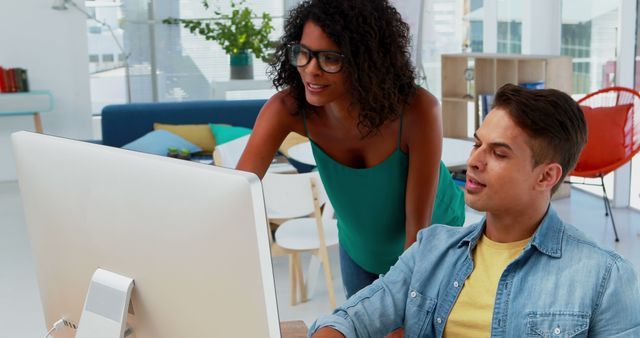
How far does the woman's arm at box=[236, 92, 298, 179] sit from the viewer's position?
2.02 metres

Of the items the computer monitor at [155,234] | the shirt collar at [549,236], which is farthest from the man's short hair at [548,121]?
the computer monitor at [155,234]

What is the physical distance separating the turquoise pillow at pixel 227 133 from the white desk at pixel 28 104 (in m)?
2.37

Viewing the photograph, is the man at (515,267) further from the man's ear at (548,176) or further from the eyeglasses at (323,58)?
the eyeglasses at (323,58)

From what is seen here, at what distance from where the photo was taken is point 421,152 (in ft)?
6.53

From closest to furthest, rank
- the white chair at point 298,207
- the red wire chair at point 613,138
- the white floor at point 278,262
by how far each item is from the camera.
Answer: the white chair at point 298,207 → the white floor at point 278,262 → the red wire chair at point 613,138

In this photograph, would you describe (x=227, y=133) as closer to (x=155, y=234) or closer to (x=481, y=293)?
(x=481, y=293)

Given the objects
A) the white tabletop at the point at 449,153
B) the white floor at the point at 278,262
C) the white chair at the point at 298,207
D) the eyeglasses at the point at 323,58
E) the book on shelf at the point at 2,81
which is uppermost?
the eyeglasses at the point at 323,58

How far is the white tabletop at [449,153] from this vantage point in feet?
14.3

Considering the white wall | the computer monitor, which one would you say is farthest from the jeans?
the white wall

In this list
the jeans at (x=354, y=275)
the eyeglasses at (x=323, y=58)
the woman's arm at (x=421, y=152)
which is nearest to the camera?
the eyeglasses at (x=323, y=58)

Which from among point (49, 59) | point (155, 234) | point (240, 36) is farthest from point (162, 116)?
point (155, 234)

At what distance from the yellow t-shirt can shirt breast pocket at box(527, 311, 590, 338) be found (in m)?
0.09

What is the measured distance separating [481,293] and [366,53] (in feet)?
1.93

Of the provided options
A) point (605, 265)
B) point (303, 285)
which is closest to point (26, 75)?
point (303, 285)
